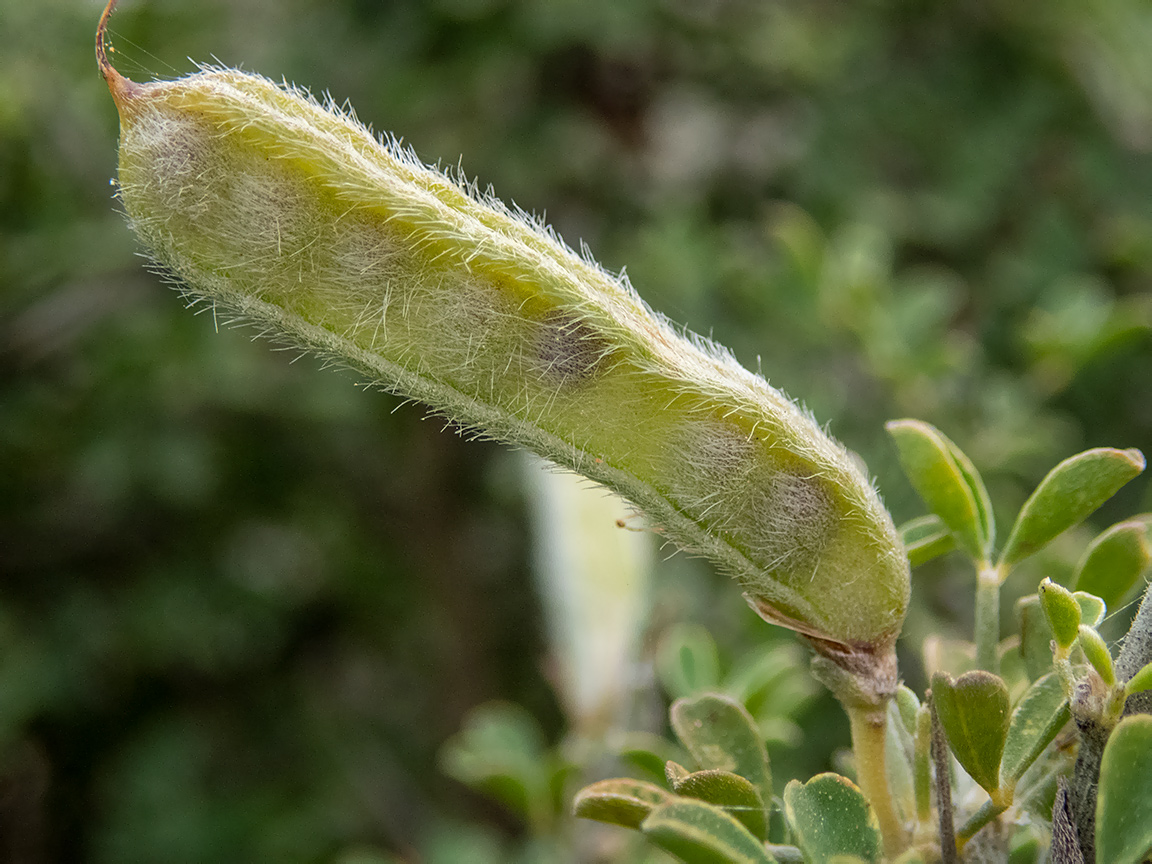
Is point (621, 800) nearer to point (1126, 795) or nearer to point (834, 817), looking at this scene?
point (834, 817)

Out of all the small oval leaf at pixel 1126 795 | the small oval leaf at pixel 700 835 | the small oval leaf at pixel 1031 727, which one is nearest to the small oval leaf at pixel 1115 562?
the small oval leaf at pixel 1031 727

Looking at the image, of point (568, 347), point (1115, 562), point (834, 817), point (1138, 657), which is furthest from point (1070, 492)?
point (568, 347)

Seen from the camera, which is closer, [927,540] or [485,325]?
[485,325]

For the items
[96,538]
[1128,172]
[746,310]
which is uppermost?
[1128,172]

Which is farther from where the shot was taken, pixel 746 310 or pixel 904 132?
pixel 904 132

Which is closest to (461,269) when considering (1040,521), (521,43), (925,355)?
(1040,521)

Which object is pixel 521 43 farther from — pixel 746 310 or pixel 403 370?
pixel 403 370

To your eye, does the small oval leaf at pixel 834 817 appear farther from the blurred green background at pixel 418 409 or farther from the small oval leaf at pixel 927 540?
the blurred green background at pixel 418 409
